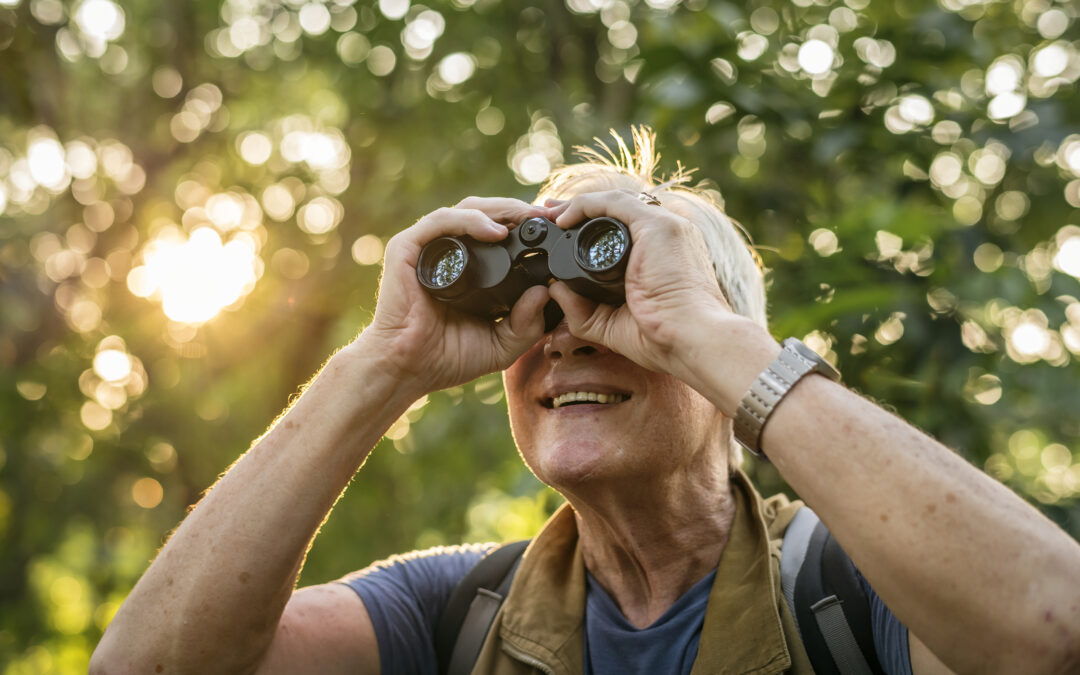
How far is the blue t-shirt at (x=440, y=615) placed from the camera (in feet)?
6.17

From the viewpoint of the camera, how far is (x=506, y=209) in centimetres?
189

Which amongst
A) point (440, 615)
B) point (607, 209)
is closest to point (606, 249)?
point (607, 209)

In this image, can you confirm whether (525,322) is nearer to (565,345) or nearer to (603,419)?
(565,345)

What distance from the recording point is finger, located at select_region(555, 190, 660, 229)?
1.74m

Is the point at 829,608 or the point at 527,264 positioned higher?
the point at 527,264

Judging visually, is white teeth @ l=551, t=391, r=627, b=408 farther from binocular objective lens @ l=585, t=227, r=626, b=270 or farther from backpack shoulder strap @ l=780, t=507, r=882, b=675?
backpack shoulder strap @ l=780, t=507, r=882, b=675

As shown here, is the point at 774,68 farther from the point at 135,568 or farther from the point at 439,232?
the point at 135,568

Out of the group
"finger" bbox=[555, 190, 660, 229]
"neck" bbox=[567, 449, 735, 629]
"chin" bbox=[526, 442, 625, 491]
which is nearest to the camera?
"finger" bbox=[555, 190, 660, 229]

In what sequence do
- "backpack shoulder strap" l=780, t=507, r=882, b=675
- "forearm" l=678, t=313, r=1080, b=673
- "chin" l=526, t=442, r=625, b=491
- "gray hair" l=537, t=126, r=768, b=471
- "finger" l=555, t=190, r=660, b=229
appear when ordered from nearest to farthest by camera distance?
"forearm" l=678, t=313, r=1080, b=673 < "backpack shoulder strap" l=780, t=507, r=882, b=675 < "finger" l=555, t=190, r=660, b=229 < "chin" l=526, t=442, r=625, b=491 < "gray hair" l=537, t=126, r=768, b=471

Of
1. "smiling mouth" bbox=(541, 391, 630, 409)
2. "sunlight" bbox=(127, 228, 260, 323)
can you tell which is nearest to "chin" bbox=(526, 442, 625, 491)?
"smiling mouth" bbox=(541, 391, 630, 409)

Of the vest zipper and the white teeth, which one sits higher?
the white teeth

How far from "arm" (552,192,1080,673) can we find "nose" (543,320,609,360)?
14.1 inches

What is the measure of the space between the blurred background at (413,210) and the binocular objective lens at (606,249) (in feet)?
2.39

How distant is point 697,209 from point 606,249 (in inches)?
21.0
